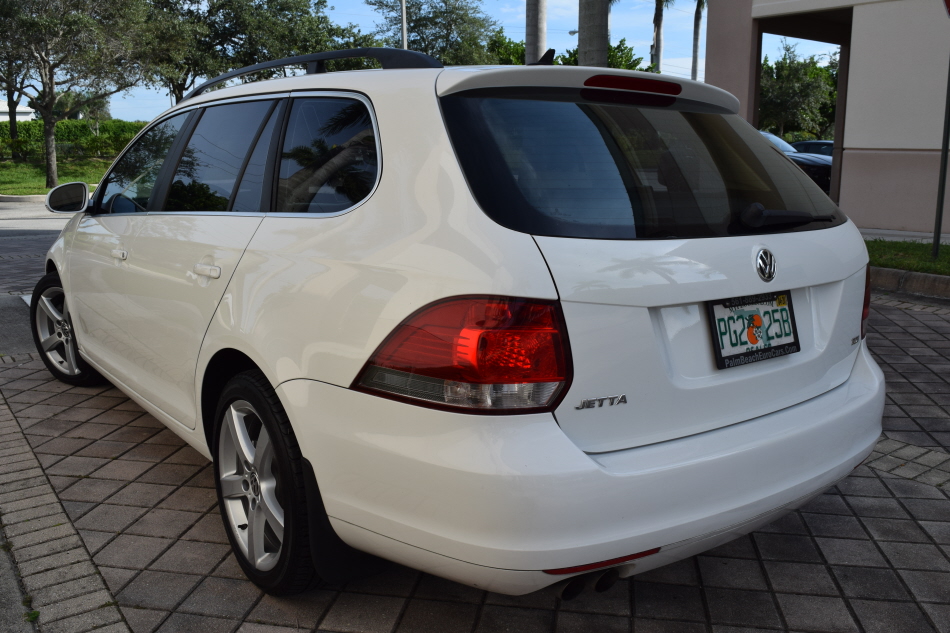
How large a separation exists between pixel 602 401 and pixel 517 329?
28 cm

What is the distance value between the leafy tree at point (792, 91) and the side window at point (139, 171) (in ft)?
167

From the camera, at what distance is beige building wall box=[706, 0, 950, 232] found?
11.1 m

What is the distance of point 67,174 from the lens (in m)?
32.7

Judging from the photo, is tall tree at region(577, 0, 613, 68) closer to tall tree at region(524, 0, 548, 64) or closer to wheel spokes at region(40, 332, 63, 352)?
tall tree at region(524, 0, 548, 64)

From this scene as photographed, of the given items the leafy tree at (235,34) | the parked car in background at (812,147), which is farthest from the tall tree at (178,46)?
the parked car in background at (812,147)

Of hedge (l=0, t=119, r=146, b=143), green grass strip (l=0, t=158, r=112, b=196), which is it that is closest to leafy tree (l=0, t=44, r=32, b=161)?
green grass strip (l=0, t=158, r=112, b=196)

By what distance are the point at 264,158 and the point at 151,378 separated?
115cm

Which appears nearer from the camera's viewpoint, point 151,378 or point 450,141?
point 450,141

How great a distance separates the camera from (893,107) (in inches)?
457

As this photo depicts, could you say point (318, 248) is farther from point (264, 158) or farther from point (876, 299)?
point (876, 299)

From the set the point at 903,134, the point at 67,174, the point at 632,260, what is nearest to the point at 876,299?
the point at 903,134

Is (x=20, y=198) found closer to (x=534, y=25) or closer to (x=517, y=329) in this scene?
(x=534, y=25)

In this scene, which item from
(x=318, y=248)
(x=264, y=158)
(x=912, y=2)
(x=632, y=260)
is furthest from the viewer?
(x=912, y=2)

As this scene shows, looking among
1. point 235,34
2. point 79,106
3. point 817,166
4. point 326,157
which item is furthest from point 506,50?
point 326,157
